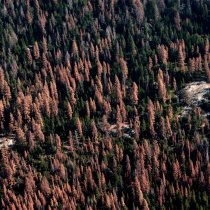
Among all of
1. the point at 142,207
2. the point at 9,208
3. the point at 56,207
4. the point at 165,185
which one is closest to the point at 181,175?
the point at 165,185

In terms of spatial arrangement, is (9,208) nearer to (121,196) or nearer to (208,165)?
(121,196)

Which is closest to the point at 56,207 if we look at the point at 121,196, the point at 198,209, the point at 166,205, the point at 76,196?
the point at 76,196

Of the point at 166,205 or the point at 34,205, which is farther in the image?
the point at 34,205

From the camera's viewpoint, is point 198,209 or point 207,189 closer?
point 198,209

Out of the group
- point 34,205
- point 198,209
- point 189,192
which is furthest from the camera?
point 34,205

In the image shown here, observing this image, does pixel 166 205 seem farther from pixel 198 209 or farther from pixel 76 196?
pixel 76 196

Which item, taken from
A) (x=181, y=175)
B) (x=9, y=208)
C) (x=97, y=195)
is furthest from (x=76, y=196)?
(x=181, y=175)

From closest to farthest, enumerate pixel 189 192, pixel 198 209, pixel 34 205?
pixel 198 209
pixel 189 192
pixel 34 205

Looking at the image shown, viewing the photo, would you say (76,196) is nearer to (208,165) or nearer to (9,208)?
(9,208)
